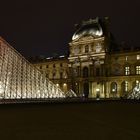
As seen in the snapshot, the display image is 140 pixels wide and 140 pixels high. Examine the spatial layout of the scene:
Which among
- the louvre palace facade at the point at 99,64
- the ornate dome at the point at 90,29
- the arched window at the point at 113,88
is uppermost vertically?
the ornate dome at the point at 90,29

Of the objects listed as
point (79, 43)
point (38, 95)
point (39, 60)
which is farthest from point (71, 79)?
point (38, 95)

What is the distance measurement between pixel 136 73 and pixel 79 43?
38.3 feet

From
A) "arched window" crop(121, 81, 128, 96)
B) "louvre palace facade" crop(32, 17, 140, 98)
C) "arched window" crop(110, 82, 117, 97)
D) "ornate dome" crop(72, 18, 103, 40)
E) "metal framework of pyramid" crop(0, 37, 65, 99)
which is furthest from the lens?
"ornate dome" crop(72, 18, 103, 40)

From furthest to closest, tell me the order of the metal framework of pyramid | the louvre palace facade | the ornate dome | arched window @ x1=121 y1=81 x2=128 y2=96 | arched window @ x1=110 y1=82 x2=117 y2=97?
the ornate dome
arched window @ x1=110 y1=82 x2=117 y2=97
the louvre palace facade
arched window @ x1=121 y1=81 x2=128 y2=96
the metal framework of pyramid

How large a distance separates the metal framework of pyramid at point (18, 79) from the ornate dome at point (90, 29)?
26.0m

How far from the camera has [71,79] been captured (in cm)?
5859

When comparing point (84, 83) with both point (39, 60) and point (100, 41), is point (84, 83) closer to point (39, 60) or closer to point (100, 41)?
point (100, 41)

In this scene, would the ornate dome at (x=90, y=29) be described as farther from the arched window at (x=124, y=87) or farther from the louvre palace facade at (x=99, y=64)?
the arched window at (x=124, y=87)

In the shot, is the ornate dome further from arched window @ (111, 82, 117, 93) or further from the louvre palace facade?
arched window @ (111, 82, 117, 93)

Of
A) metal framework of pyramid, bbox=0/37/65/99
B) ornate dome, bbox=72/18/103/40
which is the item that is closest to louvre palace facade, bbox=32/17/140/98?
ornate dome, bbox=72/18/103/40

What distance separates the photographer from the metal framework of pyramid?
26.9 metres

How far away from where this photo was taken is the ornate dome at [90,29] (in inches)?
2234

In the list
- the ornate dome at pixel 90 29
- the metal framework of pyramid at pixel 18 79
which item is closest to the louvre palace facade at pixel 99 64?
the ornate dome at pixel 90 29

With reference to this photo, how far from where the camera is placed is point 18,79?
93.2ft
